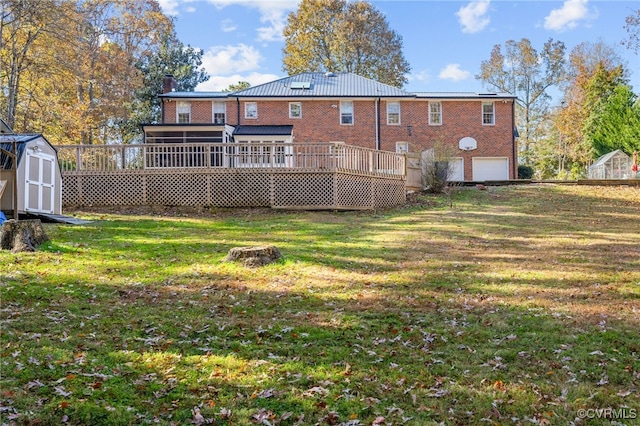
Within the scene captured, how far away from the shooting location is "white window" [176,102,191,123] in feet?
90.2

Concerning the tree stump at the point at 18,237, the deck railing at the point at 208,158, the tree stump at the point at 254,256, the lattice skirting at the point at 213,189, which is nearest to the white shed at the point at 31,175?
the lattice skirting at the point at 213,189

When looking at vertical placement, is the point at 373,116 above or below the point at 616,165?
above

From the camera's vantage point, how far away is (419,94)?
2872 centimetres

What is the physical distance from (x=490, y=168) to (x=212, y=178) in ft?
54.9

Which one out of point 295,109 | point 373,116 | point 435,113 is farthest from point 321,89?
point 435,113

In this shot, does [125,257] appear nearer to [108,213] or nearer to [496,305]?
[496,305]

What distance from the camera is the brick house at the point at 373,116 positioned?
2738cm

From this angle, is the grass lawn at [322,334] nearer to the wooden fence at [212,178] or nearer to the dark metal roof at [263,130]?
the wooden fence at [212,178]

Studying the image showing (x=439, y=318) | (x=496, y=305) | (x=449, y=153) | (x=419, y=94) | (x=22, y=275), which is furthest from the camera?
(x=419, y=94)

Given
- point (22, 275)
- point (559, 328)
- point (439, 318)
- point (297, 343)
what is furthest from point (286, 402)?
point (22, 275)

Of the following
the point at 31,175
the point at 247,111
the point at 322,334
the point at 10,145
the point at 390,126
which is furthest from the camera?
the point at 390,126

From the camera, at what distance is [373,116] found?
27906mm

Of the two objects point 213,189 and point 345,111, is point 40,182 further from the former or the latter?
point 345,111

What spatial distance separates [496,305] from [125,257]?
597 cm
